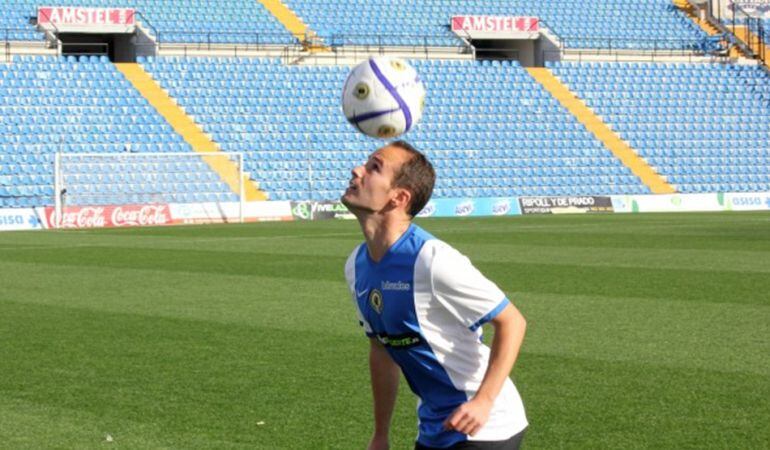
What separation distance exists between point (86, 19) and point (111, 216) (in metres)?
9.09

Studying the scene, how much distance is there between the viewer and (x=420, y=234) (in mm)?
4148

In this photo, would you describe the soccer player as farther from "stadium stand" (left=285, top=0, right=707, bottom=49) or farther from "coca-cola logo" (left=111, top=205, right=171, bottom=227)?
"stadium stand" (left=285, top=0, right=707, bottom=49)

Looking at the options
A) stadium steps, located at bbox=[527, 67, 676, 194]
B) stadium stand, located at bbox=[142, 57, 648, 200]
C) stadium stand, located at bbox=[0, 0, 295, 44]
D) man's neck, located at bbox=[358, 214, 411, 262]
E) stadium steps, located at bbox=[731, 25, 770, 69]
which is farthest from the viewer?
stadium steps, located at bbox=[731, 25, 770, 69]

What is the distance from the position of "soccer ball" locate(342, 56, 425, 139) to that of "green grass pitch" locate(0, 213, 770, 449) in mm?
1783

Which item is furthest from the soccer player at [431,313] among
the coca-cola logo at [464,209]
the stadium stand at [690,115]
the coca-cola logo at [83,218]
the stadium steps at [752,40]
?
the stadium steps at [752,40]

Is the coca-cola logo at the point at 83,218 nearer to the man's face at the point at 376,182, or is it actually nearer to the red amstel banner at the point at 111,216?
the red amstel banner at the point at 111,216

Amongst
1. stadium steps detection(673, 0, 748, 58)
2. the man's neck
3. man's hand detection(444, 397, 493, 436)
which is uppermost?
the man's neck

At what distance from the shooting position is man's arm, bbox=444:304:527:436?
3873mm

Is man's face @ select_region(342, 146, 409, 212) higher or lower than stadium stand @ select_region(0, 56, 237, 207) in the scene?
higher

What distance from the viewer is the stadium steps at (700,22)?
49.5m

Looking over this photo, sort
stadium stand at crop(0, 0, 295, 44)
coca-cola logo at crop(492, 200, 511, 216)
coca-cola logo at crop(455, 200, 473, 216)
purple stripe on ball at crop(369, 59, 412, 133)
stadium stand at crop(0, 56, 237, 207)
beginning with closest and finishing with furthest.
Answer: purple stripe on ball at crop(369, 59, 412, 133)
stadium stand at crop(0, 56, 237, 207)
coca-cola logo at crop(455, 200, 473, 216)
coca-cola logo at crop(492, 200, 511, 216)
stadium stand at crop(0, 0, 295, 44)

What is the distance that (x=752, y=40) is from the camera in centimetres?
5016

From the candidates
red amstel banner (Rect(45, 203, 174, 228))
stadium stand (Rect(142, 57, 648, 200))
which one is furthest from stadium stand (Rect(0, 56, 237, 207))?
stadium stand (Rect(142, 57, 648, 200))

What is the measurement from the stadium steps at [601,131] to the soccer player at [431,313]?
38458mm
